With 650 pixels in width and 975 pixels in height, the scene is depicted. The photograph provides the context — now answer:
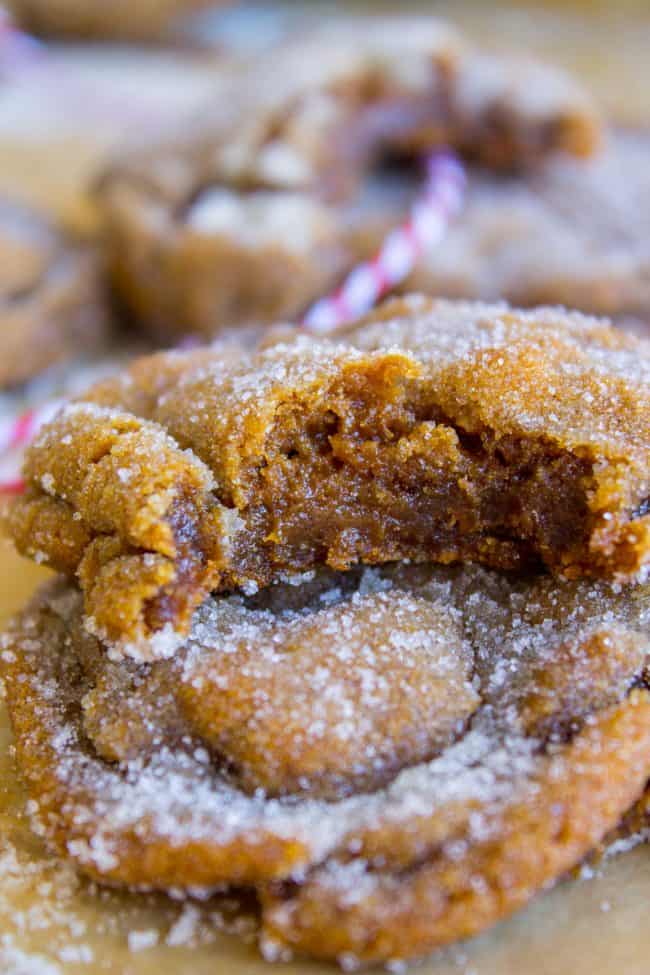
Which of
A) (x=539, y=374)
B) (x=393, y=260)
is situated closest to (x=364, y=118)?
(x=393, y=260)

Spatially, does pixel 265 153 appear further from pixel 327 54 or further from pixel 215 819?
pixel 215 819

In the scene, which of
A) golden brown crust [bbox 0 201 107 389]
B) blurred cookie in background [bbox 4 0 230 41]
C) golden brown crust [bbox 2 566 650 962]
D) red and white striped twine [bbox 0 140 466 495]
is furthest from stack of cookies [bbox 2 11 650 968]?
blurred cookie in background [bbox 4 0 230 41]

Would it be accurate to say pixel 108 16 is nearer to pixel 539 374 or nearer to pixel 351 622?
pixel 539 374

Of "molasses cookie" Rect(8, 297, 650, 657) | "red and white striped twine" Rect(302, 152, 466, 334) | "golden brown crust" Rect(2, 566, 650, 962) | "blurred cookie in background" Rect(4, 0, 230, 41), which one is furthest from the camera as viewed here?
"blurred cookie in background" Rect(4, 0, 230, 41)

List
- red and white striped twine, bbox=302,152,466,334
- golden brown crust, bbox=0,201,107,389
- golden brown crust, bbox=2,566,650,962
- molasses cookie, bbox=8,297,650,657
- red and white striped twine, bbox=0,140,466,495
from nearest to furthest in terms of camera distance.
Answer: golden brown crust, bbox=2,566,650,962, molasses cookie, bbox=8,297,650,657, red and white striped twine, bbox=0,140,466,495, red and white striped twine, bbox=302,152,466,334, golden brown crust, bbox=0,201,107,389

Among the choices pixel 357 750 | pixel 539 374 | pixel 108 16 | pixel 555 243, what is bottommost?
pixel 108 16

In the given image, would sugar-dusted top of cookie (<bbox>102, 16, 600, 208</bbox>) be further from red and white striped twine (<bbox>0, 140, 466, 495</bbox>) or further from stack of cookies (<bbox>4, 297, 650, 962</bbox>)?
stack of cookies (<bbox>4, 297, 650, 962</bbox>)

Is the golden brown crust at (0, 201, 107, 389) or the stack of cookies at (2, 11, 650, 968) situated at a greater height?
the stack of cookies at (2, 11, 650, 968)
